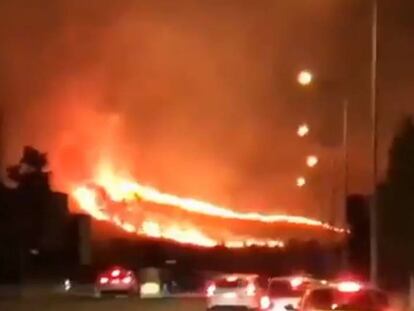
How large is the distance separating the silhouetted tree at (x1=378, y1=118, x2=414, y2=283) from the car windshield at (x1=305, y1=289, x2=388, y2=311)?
21.4 meters

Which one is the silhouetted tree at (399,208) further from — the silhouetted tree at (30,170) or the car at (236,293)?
the silhouetted tree at (30,170)

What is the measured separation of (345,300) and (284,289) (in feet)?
42.6

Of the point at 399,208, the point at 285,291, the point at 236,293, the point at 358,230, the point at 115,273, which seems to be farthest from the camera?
the point at 358,230

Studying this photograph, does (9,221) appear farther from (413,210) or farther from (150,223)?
(413,210)

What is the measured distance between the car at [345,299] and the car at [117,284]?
42.0 metres

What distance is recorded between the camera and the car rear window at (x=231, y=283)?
44469 mm

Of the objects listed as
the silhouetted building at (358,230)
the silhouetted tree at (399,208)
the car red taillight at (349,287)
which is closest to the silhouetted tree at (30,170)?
the silhouetted building at (358,230)

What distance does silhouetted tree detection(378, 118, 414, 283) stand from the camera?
4769 centimetres

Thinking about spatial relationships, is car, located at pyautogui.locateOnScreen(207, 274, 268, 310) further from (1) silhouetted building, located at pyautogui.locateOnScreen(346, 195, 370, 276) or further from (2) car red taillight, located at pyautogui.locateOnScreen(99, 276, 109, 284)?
(1) silhouetted building, located at pyautogui.locateOnScreen(346, 195, 370, 276)

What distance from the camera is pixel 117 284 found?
67.9m

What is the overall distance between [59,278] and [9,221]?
36.8 feet

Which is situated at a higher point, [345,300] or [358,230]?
[358,230]

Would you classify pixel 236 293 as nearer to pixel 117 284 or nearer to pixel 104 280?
pixel 117 284

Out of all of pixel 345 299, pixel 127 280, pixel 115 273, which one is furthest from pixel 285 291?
pixel 115 273
